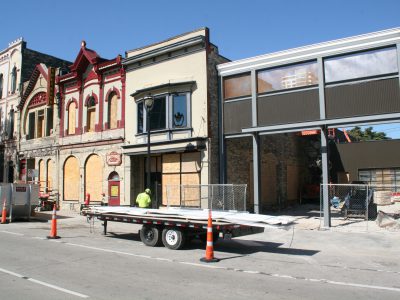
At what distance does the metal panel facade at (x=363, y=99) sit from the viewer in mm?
15406

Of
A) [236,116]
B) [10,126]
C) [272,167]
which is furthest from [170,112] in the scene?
[10,126]

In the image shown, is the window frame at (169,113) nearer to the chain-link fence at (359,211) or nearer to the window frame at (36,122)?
the chain-link fence at (359,211)

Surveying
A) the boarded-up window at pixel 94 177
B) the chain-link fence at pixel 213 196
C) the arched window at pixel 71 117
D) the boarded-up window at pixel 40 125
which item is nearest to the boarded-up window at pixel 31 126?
the boarded-up window at pixel 40 125

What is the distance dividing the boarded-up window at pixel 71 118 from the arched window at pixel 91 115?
154 cm

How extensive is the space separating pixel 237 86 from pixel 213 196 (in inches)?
222

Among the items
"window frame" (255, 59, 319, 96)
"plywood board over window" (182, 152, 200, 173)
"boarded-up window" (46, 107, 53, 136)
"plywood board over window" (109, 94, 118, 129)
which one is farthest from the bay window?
"boarded-up window" (46, 107, 53, 136)

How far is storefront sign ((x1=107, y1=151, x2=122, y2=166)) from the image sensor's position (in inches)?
925

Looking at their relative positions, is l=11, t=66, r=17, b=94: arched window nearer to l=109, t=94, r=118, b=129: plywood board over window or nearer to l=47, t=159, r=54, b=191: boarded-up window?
l=47, t=159, r=54, b=191: boarded-up window

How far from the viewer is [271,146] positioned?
81.6 feet

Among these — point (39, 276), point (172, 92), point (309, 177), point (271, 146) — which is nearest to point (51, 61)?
point (172, 92)

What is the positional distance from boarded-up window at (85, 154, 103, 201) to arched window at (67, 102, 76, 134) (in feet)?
9.80

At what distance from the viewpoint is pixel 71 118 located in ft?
89.9

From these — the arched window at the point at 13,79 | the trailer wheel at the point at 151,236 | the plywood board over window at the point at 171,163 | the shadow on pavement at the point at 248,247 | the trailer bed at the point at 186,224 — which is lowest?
the shadow on pavement at the point at 248,247

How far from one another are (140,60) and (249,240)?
1309 centimetres
